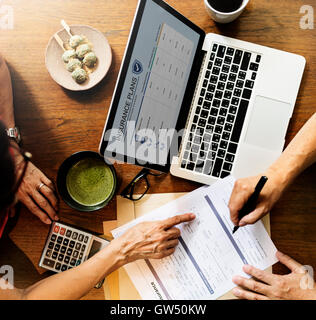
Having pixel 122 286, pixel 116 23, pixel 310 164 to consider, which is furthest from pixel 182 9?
pixel 122 286

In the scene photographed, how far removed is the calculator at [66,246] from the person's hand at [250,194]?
1.33 ft

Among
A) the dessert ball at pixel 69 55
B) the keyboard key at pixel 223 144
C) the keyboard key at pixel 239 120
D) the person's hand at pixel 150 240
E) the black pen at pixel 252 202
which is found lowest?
the person's hand at pixel 150 240

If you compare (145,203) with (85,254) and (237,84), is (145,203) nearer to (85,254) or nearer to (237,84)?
(85,254)

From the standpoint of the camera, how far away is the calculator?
932 millimetres

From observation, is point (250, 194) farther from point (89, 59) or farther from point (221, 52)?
point (89, 59)

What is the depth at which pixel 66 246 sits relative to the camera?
0.94 metres

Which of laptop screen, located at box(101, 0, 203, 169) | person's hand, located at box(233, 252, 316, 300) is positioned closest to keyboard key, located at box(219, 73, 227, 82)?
laptop screen, located at box(101, 0, 203, 169)

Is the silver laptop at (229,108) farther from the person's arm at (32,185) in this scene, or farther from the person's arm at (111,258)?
the person's arm at (32,185)

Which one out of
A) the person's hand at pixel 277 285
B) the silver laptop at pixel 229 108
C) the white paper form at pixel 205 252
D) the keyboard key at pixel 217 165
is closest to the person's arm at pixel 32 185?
the white paper form at pixel 205 252

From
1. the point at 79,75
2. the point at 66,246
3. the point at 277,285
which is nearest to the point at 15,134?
the point at 79,75

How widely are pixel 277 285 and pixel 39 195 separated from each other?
0.74 m

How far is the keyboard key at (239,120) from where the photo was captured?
92 centimetres

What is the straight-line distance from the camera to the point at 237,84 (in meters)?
0.93

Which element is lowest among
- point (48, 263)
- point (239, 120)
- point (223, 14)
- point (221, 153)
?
point (48, 263)
